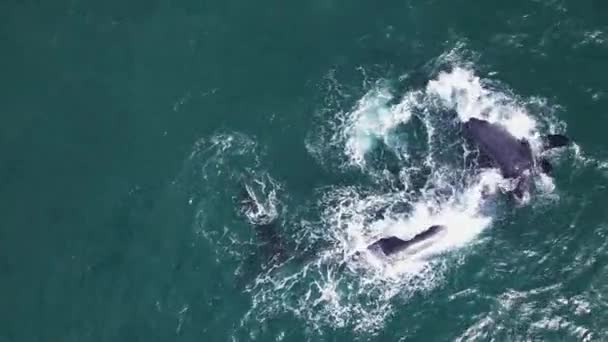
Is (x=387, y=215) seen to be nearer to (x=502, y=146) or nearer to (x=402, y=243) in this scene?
(x=402, y=243)

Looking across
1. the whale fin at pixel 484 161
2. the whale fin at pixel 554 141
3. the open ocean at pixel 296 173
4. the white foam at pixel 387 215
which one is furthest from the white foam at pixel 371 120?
the whale fin at pixel 554 141

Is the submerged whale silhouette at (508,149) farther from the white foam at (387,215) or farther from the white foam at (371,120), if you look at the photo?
the white foam at (371,120)

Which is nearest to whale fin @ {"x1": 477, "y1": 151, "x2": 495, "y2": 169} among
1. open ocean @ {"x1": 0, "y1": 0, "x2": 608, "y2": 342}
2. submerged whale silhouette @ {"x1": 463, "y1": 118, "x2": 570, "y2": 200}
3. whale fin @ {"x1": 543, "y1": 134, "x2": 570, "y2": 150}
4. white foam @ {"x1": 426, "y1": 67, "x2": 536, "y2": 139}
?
submerged whale silhouette @ {"x1": 463, "y1": 118, "x2": 570, "y2": 200}

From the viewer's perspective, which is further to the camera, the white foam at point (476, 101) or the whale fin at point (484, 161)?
the white foam at point (476, 101)

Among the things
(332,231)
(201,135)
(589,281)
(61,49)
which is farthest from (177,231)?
(589,281)

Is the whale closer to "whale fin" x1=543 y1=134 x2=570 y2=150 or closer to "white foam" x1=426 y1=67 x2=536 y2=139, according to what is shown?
"white foam" x1=426 y1=67 x2=536 y2=139

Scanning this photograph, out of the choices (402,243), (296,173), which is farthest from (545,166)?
(296,173)

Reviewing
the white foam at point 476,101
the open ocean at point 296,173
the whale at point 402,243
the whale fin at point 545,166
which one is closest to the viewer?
the open ocean at point 296,173
